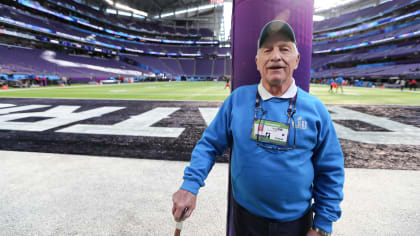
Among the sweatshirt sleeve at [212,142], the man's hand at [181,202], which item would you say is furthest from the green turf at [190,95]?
the man's hand at [181,202]

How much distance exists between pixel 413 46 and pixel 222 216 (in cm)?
5503

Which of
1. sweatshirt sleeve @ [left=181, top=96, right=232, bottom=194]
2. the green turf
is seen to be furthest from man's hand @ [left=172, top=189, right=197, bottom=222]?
the green turf

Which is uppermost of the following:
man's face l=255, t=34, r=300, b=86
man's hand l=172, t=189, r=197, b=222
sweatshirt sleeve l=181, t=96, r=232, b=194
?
man's face l=255, t=34, r=300, b=86

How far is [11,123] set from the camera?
5965mm

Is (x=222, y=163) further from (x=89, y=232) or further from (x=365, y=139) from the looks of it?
(x=365, y=139)

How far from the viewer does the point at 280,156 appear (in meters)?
1.11

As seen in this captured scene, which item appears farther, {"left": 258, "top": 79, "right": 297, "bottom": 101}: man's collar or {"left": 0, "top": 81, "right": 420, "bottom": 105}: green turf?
{"left": 0, "top": 81, "right": 420, "bottom": 105}: green turf

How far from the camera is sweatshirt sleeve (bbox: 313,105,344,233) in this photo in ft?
3.71

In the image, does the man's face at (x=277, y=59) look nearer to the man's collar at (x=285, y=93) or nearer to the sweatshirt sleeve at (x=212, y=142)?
the man's collar at (x=285, y=93)

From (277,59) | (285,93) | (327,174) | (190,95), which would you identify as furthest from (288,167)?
(190,95)

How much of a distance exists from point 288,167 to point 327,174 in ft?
0.79

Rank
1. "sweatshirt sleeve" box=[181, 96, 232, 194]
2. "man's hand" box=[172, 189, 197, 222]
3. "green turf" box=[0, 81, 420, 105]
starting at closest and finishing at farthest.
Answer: "man's hand" box=[172, 189, 197, 222] → "sweatshirt sleeve" box=[181, 96, 232, 194] → "green turf" box=[0, 81, 420, 105]

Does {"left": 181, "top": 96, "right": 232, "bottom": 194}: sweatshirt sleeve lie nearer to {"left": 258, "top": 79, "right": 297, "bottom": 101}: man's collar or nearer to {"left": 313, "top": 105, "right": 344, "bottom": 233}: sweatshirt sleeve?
{"left": 258, "top": 79, "right": 297, "bottom": 101}: man's collar

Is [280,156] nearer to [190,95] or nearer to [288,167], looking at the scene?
[288,167]
